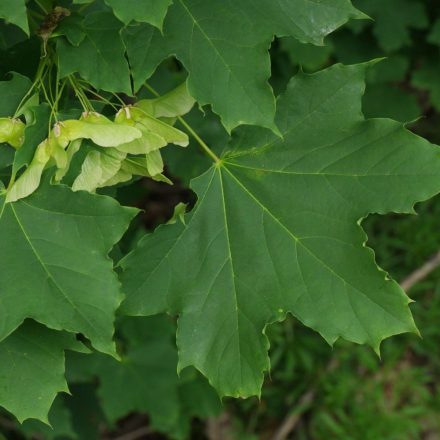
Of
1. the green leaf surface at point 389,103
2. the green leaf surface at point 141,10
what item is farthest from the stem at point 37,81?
the green leaf surface at point 389,103

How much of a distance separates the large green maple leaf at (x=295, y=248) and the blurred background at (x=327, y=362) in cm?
126

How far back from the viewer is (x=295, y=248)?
1.73 meters

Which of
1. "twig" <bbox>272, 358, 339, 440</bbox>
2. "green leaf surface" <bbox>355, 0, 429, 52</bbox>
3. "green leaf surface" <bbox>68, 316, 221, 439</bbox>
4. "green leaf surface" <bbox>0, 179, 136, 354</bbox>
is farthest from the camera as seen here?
"twig" <bbox>272, 358, 339, 440</bbox>

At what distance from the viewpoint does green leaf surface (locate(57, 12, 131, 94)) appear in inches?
63.6

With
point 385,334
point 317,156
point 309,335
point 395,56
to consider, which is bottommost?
point 309,335

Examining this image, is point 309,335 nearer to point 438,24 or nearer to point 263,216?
point 438,24

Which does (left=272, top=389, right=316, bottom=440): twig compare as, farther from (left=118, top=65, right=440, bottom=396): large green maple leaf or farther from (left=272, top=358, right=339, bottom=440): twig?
(left=118, top=65, right=440, bottom=396): large green maple leaf

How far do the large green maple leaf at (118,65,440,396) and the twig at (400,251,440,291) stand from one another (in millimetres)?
2125

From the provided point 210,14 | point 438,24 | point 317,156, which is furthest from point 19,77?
point 438,24

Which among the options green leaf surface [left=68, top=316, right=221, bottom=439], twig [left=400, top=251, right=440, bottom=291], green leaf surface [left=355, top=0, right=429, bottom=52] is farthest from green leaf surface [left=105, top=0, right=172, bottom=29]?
twig [left=400, top=251, right=440, bottom=291]

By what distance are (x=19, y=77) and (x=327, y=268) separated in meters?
0.81

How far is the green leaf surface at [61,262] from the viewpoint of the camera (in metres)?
1.54

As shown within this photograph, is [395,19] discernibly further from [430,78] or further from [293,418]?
[293,418]

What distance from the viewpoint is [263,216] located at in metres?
1.78
